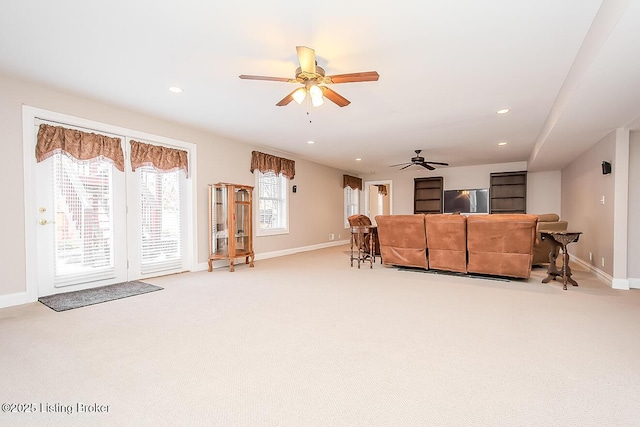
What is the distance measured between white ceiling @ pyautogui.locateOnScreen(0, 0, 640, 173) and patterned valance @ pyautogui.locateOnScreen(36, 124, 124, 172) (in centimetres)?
52

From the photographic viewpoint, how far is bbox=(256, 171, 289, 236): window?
650 centimetres

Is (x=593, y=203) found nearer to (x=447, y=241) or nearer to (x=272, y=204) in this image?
(x=447, y=241)

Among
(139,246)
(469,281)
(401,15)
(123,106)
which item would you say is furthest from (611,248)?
(123,106)

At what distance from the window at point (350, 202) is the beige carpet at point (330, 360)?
6169 mm

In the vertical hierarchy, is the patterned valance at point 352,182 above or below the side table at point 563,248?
above

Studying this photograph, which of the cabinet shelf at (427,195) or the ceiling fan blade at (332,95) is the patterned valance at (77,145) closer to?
the ceiling fan blade at (332,95)

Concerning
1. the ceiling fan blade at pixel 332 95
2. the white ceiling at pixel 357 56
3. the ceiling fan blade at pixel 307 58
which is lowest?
the ceiling fan blade at pixel 332 95

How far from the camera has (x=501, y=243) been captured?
4.27 meters

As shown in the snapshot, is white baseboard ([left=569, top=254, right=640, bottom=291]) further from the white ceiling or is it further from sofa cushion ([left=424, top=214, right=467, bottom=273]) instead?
the white ceiling

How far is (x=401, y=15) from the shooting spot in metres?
2.19

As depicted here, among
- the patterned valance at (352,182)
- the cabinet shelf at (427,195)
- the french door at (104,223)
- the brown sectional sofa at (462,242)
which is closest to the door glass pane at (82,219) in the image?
→ the french door at (104,223)

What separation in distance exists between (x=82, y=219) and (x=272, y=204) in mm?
3621

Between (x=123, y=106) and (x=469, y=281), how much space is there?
544cm

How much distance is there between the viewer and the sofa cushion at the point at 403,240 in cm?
488
